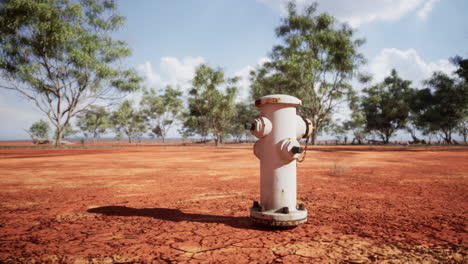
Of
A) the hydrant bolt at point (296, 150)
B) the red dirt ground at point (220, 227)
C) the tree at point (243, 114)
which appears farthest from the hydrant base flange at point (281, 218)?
the tree at point (243, 114)

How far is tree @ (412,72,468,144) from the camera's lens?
4028 cm

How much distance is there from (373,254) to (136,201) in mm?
3912

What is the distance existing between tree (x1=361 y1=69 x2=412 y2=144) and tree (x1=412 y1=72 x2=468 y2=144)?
7.94 ft

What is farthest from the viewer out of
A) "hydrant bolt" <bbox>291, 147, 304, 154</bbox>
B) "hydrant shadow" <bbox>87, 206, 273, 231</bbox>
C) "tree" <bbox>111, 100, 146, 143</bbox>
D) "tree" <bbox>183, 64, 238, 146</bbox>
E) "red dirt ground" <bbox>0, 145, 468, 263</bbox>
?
"tree" <bbox>111, 100, 146, 143</bbox>

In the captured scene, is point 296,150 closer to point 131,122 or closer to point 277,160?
point 277,160

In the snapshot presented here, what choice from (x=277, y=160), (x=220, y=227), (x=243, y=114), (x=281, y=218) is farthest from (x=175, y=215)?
(x=243, y=114)

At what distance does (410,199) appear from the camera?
465 centimetres

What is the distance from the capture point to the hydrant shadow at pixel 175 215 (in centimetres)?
340

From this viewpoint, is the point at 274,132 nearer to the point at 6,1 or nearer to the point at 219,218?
the point at 219,218

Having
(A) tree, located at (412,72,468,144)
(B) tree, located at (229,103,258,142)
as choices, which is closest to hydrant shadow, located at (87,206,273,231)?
(A) tree, located at (412,72,468,144)

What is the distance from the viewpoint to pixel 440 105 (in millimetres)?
42875

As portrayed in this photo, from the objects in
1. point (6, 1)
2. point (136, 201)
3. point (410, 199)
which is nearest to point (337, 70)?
point (410, 199)

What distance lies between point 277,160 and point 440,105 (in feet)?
173

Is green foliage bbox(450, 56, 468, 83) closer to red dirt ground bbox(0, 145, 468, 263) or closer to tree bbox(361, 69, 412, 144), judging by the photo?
tree bbox(361, 69, 412, 144)
